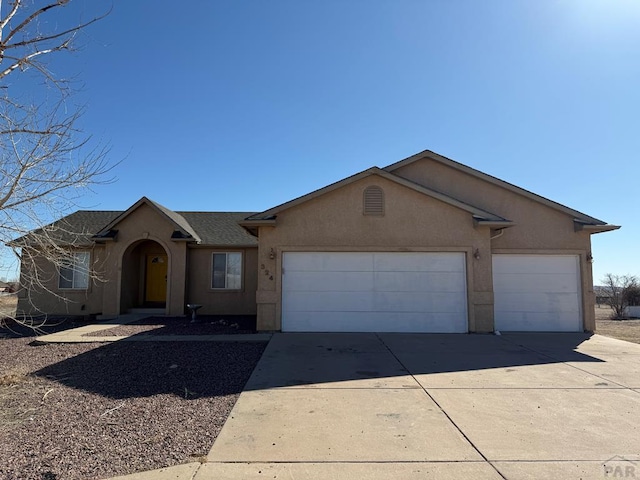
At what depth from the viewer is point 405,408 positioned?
5.56 meters

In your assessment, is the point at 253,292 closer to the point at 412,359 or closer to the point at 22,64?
the point at 412,359

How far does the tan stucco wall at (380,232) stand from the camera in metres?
11.8

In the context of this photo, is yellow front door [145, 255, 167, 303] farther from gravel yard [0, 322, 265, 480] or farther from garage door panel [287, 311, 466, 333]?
garage door panel [287, 311, 466, 333]

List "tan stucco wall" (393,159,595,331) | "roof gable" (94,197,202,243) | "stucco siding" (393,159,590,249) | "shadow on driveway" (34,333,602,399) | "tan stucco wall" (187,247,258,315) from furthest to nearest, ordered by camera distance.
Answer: "tan stucco wall" (187,247,258,315), "roof gable" (94,197,202,243), "stucco siding" (393,159,590,249), "tan stucco wall" (393,159,595,331), "shadow on driveway" (34,333,602,399)

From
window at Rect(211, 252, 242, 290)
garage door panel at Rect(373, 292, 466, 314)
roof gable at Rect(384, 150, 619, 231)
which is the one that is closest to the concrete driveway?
garage door panel at Rect(373, 292, 466, 314)

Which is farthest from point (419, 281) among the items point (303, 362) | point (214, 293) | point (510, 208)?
point (214, 293)

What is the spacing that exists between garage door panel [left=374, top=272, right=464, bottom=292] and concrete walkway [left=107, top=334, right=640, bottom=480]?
294 centimetres

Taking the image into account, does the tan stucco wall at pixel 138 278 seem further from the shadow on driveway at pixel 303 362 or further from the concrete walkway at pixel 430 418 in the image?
the concrete walkway at pixel 430 418

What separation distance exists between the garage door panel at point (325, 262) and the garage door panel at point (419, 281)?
0.61m

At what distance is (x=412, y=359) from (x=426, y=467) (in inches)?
186

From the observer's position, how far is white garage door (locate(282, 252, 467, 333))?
11852 mm

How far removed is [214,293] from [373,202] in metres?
8.13

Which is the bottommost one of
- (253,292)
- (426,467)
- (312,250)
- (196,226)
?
(426,467)

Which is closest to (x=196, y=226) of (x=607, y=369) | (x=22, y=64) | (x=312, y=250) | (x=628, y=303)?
(x=312, y=250)
